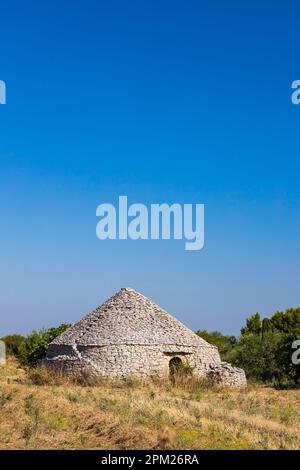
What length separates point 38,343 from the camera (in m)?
29.3

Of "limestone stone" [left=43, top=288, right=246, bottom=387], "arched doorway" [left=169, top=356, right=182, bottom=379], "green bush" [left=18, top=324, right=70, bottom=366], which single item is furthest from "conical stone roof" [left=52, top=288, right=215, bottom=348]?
"green bush" [left=18, top=324, right=70, bottom=366]

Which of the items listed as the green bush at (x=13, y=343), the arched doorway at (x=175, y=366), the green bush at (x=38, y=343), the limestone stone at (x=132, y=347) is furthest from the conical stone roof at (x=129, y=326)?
the green bush at (x=13, y=343)

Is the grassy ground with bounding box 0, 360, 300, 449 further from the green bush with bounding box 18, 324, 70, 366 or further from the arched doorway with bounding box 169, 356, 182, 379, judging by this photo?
the green bush with bounding box 18, 324, 70, 366

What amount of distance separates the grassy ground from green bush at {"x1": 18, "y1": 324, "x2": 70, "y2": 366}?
1195 cm

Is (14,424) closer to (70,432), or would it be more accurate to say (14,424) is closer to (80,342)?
(70,432)

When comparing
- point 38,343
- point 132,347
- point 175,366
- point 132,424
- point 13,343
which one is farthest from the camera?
point 13,343

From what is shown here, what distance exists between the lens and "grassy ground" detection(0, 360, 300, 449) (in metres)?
9.79

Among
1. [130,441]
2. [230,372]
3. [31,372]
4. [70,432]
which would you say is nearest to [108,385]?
[31,372]

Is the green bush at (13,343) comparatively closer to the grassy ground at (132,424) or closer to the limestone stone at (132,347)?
the limestone stone at (132,347)

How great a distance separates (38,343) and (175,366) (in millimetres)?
9273

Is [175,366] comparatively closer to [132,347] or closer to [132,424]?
[132,347]

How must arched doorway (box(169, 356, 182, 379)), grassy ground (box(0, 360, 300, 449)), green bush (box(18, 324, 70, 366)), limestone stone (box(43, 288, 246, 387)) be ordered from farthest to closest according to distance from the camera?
green bush (box(18, 324, 70, 366)) < arched doorway (box(169, 356, 182, 379)) < limestone stone (box(43, 288, 246, 387)) < grassy ground (box(0, 360, 300, 449))

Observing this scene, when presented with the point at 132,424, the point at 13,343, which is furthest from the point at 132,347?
the point at 13,343

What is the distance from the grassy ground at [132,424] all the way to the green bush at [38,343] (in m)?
12.0
